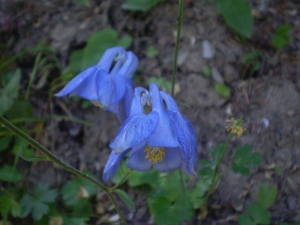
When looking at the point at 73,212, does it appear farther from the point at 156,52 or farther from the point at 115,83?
the point at 156,52

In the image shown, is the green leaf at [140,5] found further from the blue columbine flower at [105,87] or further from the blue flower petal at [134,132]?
the blue flower petal at [134,132]

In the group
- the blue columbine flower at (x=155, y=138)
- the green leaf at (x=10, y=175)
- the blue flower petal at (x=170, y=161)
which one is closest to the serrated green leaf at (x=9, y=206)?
the green leaf at (x=10, y=175)

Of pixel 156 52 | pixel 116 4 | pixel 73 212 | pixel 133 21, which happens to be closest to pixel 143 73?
pixel 156 52

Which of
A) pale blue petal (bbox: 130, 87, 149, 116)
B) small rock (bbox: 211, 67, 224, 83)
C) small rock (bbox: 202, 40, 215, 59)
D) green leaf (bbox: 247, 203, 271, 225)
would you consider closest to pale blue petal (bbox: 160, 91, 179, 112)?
pale blue petal (bbox: 130, 87, 149, 116)

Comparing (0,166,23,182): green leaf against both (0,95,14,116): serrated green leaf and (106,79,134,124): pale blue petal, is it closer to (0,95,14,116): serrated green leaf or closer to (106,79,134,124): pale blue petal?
(0,95,14,116): serrated green leaf

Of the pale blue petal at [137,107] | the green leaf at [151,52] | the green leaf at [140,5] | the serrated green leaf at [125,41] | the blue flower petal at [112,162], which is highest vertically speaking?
the pale blue petal at [137,107]
